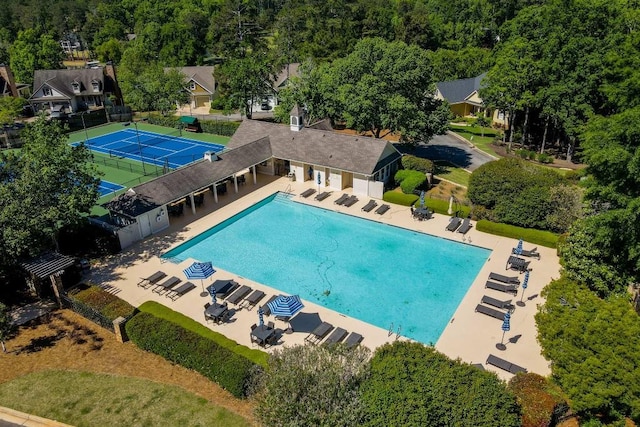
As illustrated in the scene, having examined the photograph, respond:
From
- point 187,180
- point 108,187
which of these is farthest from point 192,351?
point 108,187

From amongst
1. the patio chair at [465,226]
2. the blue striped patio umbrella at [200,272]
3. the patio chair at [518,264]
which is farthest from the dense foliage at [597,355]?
the blue striped patio umbrella at [200,272]

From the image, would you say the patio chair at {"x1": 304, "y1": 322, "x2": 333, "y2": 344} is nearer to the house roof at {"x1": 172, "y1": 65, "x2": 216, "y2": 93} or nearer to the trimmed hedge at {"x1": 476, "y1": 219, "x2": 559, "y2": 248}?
the trimmed hedge at {"x1": 476, "y1": 219, "x2": 559, "y2": 248}

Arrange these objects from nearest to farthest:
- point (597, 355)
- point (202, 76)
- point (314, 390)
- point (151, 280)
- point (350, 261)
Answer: point (314, 390), point (597, 355), point (151, 280), point (350, 261), point (202, 76)

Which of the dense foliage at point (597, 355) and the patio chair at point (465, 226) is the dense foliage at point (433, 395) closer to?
the dense foliage at point (597, 355)

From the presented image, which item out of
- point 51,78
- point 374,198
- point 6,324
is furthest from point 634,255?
point 51,78

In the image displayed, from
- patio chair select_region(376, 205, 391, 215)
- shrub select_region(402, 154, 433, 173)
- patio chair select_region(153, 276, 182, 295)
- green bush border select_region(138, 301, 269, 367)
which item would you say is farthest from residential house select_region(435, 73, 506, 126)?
green bush border select_region(138, 301, 269, 367)

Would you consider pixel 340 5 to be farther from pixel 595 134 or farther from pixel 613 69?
pixel 595 134

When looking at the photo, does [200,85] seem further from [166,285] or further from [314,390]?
[314,390]
